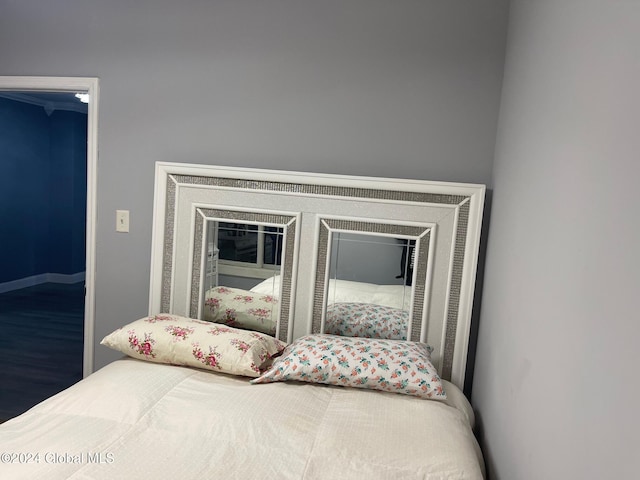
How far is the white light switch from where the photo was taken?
2.47 meters

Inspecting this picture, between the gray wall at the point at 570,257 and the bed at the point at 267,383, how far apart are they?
30cm

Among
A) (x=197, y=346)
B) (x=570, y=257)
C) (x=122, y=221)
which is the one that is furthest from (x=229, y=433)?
(x=122, y=221)

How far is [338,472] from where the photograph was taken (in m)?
1.33

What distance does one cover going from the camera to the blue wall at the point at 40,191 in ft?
16.9

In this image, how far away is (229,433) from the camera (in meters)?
1.49

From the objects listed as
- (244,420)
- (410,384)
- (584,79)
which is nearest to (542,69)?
(584,79)

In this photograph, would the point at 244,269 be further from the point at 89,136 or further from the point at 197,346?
the point at 89,136

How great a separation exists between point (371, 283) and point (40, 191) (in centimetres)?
479

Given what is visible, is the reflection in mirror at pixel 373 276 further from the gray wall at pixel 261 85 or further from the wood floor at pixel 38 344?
the wood floor at pixel 38 344

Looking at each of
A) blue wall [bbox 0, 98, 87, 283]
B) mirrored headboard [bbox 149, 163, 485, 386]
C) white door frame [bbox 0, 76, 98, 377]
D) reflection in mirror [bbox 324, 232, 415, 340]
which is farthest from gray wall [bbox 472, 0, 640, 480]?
blue wall [bbox 0, 98, 87, 283]

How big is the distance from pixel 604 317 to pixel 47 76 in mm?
2652

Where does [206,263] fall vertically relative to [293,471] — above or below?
above

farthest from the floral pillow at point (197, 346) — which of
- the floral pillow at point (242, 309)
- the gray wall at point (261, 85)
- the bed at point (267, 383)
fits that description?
the gray wall at point (261, 85)

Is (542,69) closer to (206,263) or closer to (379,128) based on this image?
(379,128)
